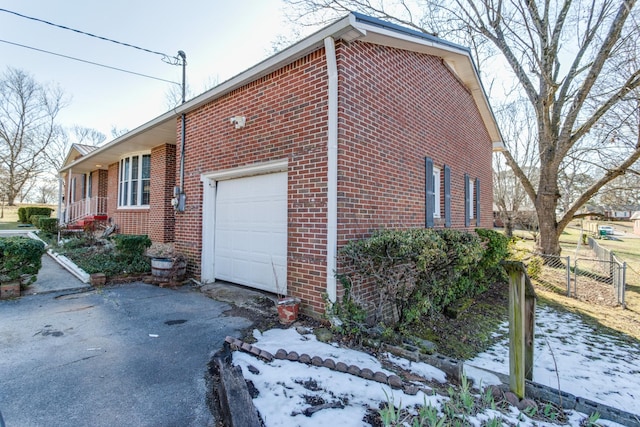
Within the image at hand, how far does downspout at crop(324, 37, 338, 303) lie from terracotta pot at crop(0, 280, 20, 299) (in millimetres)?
5649

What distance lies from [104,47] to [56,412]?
11207 mm

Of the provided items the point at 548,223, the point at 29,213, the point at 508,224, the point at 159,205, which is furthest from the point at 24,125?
the point at 508,224

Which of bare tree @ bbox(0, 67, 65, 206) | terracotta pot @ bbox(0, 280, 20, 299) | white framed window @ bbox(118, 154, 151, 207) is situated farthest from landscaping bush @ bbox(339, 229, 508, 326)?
bare tree @ bbox(0, 67, 65, 206)

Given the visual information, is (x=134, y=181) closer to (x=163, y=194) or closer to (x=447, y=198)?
(x=163, y=194)

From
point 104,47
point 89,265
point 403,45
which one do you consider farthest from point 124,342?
point 104,47

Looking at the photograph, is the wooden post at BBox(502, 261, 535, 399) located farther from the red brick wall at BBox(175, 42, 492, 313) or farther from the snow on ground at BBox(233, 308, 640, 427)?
the red brick wall at BBox(175, 42, 492, 313)

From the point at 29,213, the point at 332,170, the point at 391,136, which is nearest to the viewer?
the point at 332,170

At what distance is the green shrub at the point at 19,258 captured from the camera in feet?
17.2

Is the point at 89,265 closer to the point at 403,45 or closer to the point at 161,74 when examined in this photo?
the point at 403,45

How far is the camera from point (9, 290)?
5320 millimetres

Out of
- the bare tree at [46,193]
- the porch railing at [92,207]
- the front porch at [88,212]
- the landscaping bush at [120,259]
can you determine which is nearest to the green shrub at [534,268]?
the landscaping bush at [120,259]

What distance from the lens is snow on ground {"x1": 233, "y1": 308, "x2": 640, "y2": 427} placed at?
7.80 ft

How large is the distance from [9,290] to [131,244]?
2.14 meters

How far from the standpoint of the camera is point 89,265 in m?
6.96
